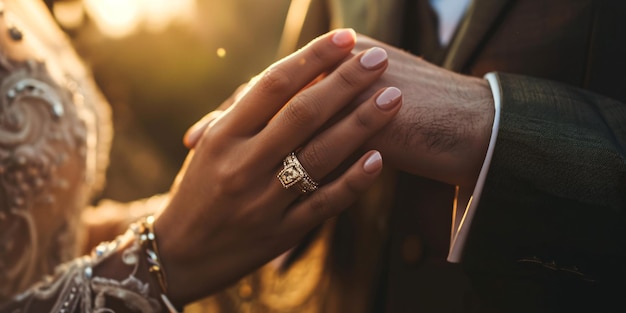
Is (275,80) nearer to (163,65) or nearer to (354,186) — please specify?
(354,186)

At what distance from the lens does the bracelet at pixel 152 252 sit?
115 centimetres

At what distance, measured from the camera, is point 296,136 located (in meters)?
0.96

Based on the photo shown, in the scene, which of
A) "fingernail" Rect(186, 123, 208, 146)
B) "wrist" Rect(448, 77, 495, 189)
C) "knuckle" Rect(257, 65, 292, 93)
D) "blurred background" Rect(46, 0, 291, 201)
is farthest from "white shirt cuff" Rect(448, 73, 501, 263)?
"blurred background" Rect(46, 0, 291, 201)

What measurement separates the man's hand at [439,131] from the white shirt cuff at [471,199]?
0.07 feet

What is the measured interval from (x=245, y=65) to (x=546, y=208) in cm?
617

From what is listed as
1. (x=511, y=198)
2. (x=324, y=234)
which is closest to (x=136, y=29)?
(x=324, y=234)

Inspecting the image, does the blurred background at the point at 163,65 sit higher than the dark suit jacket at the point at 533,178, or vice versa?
the dark suit jacket at the point at 533,178

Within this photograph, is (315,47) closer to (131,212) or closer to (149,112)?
(131,212)

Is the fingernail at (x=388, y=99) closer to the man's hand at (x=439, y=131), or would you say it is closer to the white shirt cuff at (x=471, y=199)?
the man's hand at (x=439, y=131)

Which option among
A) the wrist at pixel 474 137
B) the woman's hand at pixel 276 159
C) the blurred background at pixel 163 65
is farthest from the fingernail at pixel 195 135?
the blurred background at pixel 163 65

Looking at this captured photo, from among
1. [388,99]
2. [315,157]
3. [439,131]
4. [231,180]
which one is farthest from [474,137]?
[231,180]

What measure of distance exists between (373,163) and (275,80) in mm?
245

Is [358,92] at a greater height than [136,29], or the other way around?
[358,92]

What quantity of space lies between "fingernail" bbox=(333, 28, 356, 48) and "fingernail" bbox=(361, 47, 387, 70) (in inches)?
1.8
